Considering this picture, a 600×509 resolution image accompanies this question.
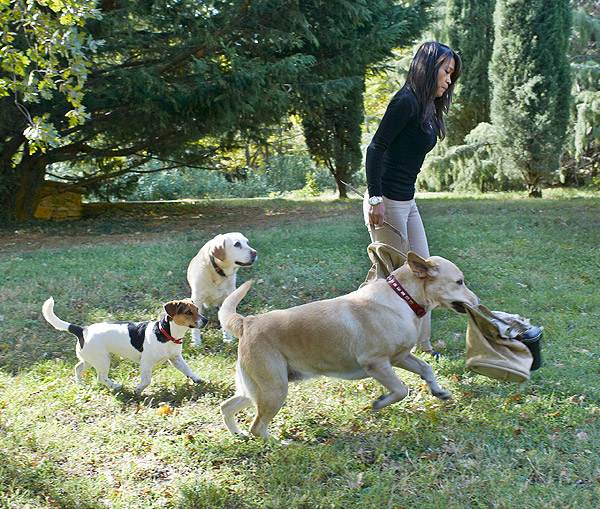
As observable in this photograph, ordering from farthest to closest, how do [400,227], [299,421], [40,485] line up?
[400,227] → [299,421] → [40,485]

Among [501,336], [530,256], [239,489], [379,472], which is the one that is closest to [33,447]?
[239,489]

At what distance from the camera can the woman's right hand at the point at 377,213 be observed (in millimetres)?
4461

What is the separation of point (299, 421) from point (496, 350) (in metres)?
1.56

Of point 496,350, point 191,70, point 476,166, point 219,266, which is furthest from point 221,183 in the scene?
point 496,350

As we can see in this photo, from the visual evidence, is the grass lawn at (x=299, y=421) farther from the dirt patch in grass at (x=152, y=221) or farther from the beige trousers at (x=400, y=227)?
the dirt patch in grass at (x=152, y=221)

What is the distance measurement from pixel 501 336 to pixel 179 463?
2374 mm

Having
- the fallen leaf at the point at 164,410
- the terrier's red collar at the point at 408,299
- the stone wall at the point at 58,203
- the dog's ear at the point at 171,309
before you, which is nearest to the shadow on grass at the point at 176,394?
the fallen leaf at the point at 164,410

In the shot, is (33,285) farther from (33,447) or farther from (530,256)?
(530,256)

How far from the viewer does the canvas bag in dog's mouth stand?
3701mm

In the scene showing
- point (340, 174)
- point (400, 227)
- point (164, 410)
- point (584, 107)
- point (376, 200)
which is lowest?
point (164, 410)

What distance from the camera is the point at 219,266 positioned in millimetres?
5918

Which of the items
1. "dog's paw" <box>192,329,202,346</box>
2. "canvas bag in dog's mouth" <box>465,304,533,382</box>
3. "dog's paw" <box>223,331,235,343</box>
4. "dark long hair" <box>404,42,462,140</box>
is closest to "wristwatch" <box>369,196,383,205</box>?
"dark long hair" <box>404,42,462,140</box>

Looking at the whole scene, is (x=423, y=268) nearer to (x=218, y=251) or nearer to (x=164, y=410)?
(x=164, y=410)

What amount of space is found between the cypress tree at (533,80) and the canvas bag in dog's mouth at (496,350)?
47.9 feet
